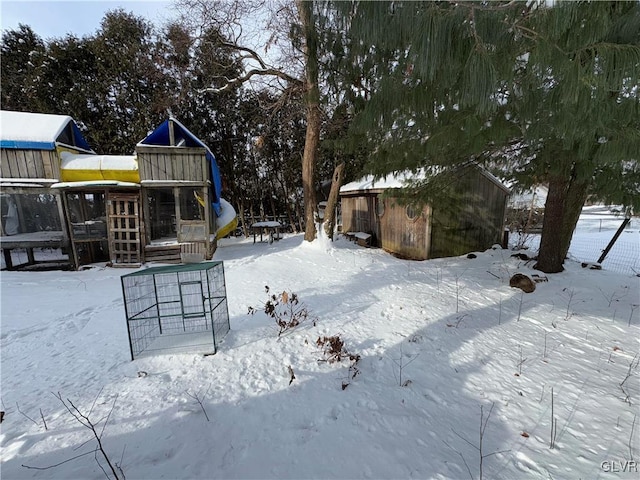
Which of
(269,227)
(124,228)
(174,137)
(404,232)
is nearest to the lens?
(124,228)

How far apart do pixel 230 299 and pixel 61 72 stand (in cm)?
1427

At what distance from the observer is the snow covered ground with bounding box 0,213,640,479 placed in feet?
5.94

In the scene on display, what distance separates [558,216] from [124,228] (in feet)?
37.1

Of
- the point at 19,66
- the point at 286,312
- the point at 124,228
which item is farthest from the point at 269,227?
the point at 19,66

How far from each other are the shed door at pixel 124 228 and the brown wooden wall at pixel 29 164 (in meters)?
1.56

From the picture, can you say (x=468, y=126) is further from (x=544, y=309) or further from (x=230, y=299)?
(x=230, y=299)

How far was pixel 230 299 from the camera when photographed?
15.6 feet

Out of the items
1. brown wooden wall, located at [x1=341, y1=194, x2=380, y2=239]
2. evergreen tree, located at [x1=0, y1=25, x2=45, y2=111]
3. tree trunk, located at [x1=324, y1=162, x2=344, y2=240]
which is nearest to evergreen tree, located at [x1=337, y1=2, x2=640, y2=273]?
tree trunk, located at [x1=324, y1=162, x2=344, y2=240]

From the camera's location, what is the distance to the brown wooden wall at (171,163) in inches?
279

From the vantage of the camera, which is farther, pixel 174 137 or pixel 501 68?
pixel 174 137

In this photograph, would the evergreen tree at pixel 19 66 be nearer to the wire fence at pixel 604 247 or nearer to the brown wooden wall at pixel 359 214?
the brown wooden wall at pixel 359 214

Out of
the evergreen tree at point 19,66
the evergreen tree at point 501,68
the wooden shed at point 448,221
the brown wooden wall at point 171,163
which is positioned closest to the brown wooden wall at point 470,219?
the wooden shed at point 448,221

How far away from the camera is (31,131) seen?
6637mm

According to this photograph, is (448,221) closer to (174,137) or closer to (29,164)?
(174,137)
